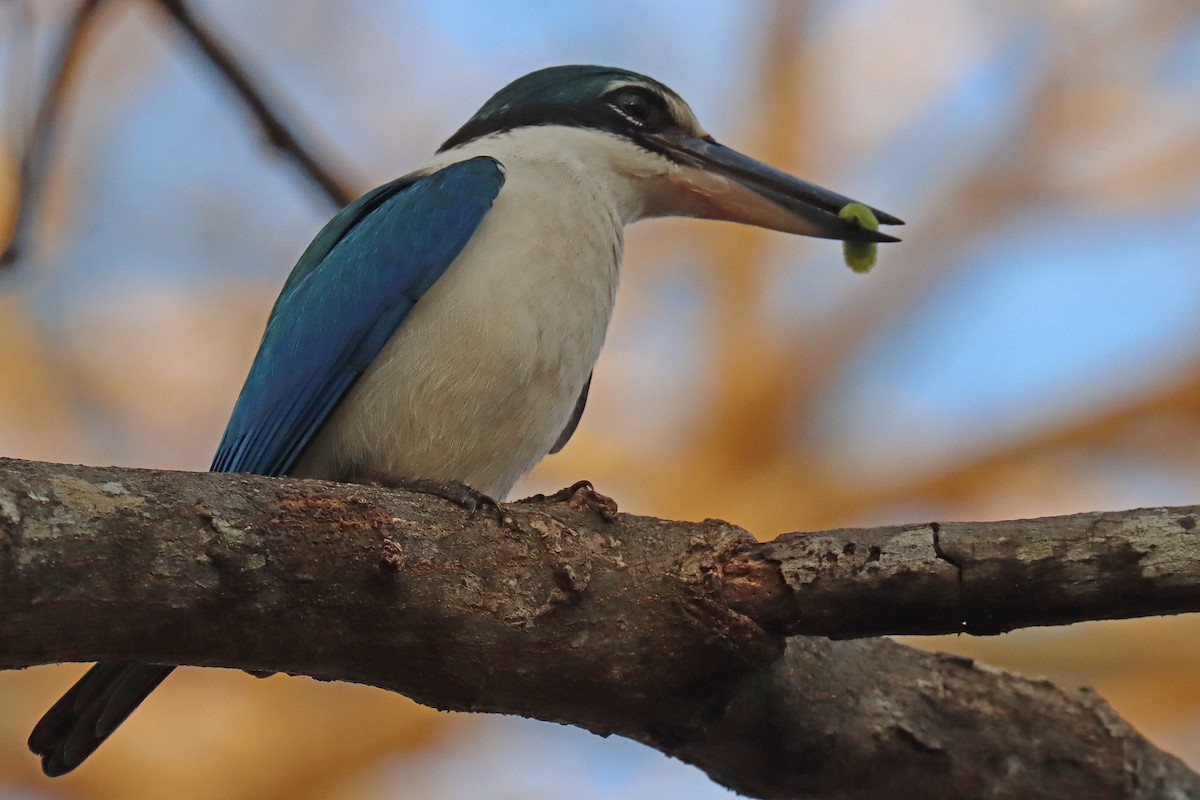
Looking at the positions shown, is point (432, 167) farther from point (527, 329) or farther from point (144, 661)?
point (144, 661)

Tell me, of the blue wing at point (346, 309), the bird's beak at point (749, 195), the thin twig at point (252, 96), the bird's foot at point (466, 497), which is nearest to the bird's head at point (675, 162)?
the bird's beak at point (749, 195)

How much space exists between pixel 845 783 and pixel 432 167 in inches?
77.1

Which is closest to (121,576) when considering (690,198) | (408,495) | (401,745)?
(408,495)

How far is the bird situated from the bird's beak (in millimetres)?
77

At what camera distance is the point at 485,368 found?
121 inches

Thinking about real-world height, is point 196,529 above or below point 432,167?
below

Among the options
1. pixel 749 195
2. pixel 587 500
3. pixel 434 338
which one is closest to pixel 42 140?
pixel 434 338

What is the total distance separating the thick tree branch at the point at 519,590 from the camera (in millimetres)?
2004

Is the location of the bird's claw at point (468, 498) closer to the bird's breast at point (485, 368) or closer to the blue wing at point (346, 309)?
the bird's breast at point (485, 368)

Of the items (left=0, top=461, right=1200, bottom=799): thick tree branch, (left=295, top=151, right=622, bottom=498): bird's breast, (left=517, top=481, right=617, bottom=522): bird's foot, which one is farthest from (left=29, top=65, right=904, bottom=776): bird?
(left=0, top=461, right=1200, bottom=799): thick tree branch

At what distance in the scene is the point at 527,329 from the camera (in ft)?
10.2

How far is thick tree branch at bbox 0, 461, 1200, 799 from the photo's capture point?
200 centimetres

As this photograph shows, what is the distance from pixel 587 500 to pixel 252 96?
1226mm

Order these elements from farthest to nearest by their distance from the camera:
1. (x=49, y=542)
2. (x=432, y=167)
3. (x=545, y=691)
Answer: (x=432, y=167), (x=545, y=691), (x=49, y=542)
